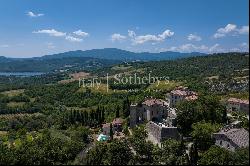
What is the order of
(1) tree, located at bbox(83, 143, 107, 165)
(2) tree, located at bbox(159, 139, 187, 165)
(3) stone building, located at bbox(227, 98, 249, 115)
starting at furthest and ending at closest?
(3) stone building, located at bbox(227, 98, 249, 115), (2) tree, located at bbox(159, 139, 187, 165), (1) tree, located at bbox(83, 143, 107, 165)

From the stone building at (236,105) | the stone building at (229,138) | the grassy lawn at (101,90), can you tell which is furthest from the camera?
the grassy lawn at (101,90)

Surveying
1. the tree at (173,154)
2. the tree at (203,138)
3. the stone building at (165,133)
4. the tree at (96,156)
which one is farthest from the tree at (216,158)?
the stone building at (165,133)

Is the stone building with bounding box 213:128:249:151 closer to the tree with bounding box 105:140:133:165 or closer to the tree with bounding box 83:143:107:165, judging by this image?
the tree with bounding box 105:140:133:165

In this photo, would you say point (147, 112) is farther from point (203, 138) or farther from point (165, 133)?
point (203, 138)

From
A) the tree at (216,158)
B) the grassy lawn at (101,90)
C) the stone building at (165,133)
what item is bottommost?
the grassy lawn at (101,90)

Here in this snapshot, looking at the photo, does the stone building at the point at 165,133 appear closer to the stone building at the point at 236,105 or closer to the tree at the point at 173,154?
the tree at the point at 173,154

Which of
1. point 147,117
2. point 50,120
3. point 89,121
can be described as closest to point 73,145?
point 147,117

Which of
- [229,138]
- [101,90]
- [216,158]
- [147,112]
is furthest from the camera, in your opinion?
[101,90]

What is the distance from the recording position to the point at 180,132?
208 feet

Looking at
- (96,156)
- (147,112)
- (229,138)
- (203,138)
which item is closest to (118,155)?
(96,156)

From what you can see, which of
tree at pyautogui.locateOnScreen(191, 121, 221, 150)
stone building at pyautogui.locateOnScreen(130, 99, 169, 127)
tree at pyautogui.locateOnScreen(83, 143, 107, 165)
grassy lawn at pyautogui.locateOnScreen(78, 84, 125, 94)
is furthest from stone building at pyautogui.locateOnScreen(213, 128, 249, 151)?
grassy lawn at pyautogui.locateOnScreen(78, 84, 125, 94)

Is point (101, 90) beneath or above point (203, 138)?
beneath

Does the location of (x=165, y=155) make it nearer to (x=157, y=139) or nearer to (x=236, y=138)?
(x=236, y=138)

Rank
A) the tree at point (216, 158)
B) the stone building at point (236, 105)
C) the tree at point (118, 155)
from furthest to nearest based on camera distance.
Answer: the stone building at point (236, 105)
the tree at point (118, 155)
the tree at point (216, 158)
